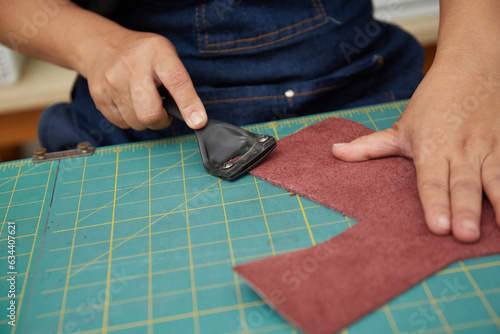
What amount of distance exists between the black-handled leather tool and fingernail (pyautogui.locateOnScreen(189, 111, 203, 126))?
3cm

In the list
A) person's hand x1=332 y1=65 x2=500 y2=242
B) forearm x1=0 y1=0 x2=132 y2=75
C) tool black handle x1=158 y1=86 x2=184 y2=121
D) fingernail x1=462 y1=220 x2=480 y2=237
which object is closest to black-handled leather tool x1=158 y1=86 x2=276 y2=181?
tool black handle x1=158 y1=86 x2=184 y2=121

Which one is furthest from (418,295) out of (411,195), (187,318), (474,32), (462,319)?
(474,32)

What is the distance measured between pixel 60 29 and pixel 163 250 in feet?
2.28

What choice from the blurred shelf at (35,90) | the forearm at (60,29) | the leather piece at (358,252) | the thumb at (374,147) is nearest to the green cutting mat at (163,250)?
the leather piece at (358,252)

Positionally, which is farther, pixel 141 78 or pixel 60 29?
pixel 60 29

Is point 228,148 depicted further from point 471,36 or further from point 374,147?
point 471,36

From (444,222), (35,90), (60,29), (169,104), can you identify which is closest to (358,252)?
(444,222)

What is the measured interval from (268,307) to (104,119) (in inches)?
33.3

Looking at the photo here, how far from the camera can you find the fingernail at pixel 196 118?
39.6 inches

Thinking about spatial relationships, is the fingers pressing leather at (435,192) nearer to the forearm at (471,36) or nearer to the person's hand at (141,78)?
the forearm at (471,36)

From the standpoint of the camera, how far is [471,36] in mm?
1011

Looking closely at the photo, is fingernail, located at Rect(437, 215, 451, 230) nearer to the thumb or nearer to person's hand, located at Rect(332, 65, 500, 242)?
person's hand, located at Rect(332, 65, 500, 242)

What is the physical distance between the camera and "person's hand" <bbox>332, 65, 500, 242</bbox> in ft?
2.56

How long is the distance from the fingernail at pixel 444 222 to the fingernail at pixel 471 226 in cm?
2
